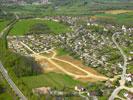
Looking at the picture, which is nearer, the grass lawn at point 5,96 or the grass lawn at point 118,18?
the grass lawn at point 5,96

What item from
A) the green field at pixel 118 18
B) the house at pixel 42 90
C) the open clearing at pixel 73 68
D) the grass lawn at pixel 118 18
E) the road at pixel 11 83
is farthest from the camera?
the grass lawn at pixel 118 18

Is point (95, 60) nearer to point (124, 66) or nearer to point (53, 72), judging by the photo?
point (124, 66)

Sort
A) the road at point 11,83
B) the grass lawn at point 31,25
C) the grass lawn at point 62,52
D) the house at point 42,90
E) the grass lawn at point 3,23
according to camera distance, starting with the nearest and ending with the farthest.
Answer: the road at point 11,83, the house at point 42,90, the grass lawn at point 62,52, the grass lawn at point 31,25, the grass lawn at point 3,23

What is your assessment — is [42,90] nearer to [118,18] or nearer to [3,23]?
[3,23]

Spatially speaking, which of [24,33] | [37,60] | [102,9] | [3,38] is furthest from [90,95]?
[102,9]

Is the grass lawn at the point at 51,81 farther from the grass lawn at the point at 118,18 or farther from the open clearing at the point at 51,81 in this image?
the grass lawn at the point at 118,18

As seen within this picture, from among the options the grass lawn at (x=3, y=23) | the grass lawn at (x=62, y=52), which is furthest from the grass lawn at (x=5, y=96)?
the grass lawn at (x=3, y=23)
